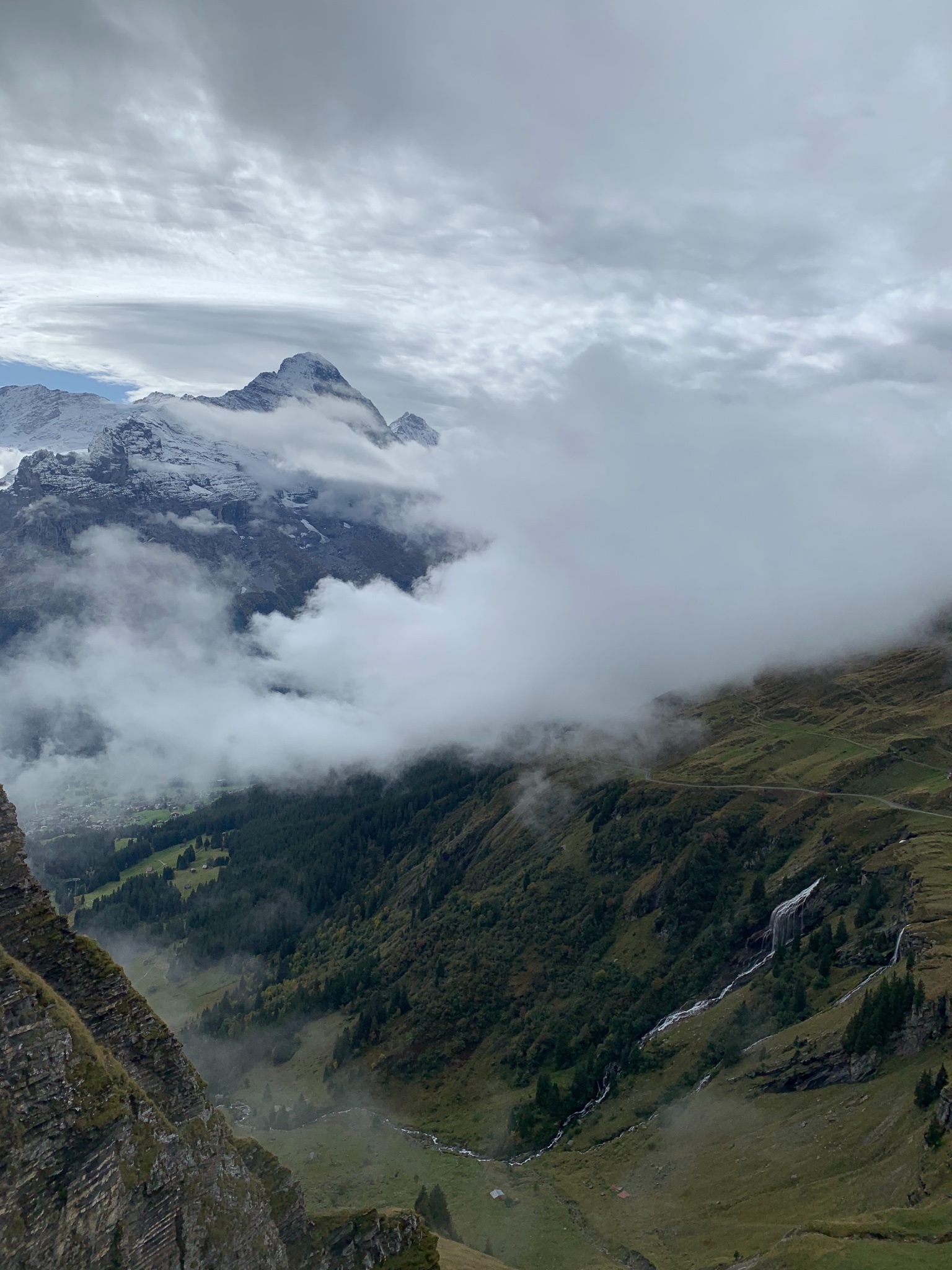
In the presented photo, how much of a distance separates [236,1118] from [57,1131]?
170233 mm

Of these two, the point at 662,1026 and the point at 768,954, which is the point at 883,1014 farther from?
the point at 662,1026

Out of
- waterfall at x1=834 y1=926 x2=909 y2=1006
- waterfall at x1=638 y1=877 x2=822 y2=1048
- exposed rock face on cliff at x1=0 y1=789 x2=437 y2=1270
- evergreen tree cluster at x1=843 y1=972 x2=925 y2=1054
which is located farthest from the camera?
waterfall at x1=638 y1=877 x2=822 y2=1048

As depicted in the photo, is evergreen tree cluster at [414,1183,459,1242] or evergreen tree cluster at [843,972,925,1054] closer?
evergreen tree cluster at [414,1183,459,1242]

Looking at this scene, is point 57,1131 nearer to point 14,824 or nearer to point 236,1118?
point 14,824

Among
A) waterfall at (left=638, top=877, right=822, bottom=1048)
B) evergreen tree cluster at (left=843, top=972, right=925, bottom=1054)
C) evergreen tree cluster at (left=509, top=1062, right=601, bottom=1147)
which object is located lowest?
evergreen tree cluster at (left=509, top=1062, right=601, bottom=1147)

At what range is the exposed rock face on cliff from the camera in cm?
4638

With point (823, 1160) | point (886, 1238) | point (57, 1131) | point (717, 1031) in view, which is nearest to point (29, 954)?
point (57, 1131)

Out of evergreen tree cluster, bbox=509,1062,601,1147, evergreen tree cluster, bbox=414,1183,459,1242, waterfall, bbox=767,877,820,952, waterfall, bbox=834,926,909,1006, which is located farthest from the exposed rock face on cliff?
waterfall, bbox=767,877,820,952

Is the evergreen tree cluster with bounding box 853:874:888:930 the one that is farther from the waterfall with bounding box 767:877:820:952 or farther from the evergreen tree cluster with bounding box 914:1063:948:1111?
the evergreen tree cluster with bounding box 914:1063:948:1111

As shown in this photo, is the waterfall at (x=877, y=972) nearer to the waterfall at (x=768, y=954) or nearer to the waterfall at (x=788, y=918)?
the waterfall at (x=768, y=954)

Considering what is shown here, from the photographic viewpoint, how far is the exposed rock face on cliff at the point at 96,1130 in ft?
152

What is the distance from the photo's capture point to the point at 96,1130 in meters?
49.0

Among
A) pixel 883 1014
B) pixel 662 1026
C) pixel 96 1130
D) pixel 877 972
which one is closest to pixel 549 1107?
pixel 662 1026

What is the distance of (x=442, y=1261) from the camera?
295ft
